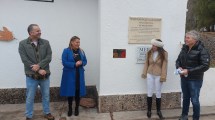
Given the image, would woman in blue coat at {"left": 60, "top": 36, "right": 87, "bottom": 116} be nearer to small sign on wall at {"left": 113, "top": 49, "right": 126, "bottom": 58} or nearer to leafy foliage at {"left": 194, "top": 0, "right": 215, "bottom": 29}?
small sign on wall at {"left": 113, "top": 49, "right": 126, "bottom": 58}

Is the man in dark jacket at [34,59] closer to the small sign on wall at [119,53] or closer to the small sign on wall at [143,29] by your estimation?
the small sign on wall at [119,53]

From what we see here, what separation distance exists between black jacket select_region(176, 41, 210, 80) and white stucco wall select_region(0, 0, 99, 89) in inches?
83.4

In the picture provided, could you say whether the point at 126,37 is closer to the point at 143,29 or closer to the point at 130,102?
the point at 143,29

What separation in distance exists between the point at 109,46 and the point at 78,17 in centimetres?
111

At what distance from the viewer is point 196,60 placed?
4590 millimetres

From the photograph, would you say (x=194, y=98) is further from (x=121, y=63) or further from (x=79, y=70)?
(x=79, y=70)

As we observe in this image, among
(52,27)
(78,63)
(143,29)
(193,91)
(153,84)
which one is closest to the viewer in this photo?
(193,91)

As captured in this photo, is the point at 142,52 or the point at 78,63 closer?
the point at 78,63

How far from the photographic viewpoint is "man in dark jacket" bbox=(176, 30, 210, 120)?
4.53 m

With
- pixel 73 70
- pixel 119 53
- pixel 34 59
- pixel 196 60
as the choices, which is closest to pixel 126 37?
pixel 119 53

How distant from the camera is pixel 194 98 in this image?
4738mm

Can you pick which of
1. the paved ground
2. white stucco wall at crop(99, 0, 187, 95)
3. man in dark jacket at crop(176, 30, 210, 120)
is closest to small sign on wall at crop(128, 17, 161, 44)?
white stucco wall at crop(99, 0, 187, 95)

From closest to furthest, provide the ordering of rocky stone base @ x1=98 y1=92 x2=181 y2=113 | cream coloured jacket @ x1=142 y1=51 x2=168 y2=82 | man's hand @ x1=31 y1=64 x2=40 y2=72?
man's hand @ x1=31 y1=64 x2=40 y2=72
cream coloured jacket @ x1=142 y1=51 x2=168 y2=82
rocky stone base @ x1=98 y1=92 x2=181 y2=113

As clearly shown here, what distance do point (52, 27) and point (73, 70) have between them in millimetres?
1217
